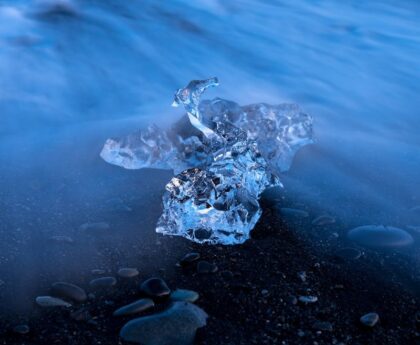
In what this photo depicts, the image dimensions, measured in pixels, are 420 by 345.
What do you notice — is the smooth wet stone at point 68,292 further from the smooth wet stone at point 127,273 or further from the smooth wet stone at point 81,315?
the smooth wet stone at point 127,273

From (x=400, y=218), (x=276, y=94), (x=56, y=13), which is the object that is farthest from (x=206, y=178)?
(x=56, y=13)

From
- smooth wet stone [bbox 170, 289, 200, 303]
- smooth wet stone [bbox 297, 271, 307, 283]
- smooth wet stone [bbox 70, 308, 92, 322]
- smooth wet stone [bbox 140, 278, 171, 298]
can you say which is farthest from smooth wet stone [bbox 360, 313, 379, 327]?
smooth wet stone [bbox 70, 308, 92, 322]

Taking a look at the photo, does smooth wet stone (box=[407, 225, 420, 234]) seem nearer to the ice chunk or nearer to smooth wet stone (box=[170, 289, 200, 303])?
the ice chunk

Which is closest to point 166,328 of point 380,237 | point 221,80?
point 380,237

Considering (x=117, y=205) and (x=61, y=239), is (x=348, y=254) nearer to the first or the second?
(x=117, y=205)

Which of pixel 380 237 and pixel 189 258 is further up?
pixel 380 237

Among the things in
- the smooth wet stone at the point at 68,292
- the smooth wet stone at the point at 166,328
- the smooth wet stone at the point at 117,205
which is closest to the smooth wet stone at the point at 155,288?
the smooth wet stone at the point at 166,328
